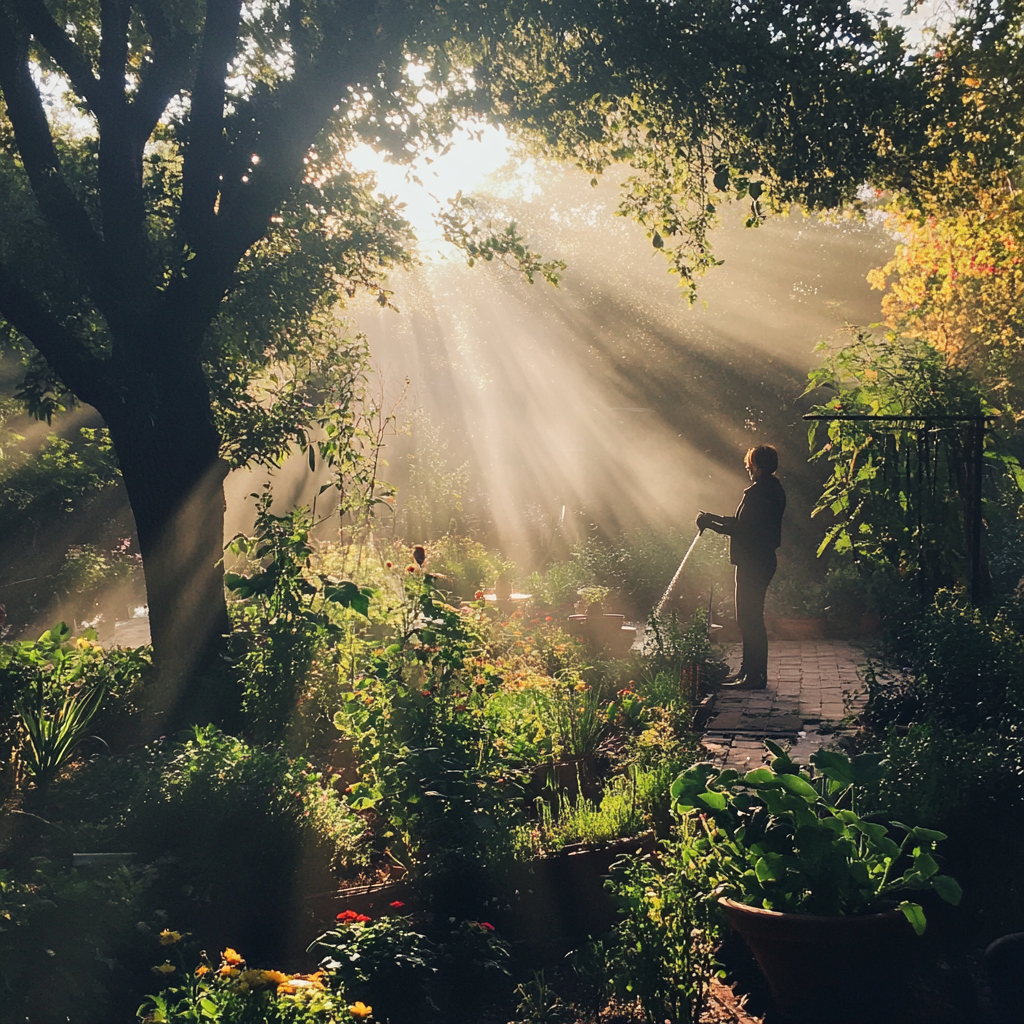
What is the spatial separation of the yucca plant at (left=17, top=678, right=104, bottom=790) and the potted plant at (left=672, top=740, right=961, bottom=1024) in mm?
3503

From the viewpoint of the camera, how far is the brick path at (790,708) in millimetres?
5750

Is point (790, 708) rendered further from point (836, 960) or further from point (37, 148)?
point (37, 148)

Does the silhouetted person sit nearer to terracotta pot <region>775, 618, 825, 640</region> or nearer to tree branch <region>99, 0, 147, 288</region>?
terracotta pot <region>775, 618, 825, 640</region>

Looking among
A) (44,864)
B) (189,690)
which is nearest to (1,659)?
(189,690)

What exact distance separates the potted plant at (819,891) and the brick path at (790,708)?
221 cm

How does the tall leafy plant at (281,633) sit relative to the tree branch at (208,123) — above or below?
below

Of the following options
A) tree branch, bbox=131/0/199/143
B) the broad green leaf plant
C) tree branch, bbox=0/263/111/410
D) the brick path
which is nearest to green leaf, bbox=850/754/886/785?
the broad green leaf plant

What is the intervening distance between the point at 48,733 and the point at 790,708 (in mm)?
5097

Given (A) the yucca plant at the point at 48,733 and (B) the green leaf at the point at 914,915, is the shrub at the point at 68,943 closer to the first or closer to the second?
(A) the yucca plant at the point at 48,733

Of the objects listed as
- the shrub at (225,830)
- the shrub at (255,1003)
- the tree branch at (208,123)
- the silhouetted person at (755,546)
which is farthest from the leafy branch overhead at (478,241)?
the shrub at (255,1003)

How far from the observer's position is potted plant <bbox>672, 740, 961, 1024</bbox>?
2.60 metres

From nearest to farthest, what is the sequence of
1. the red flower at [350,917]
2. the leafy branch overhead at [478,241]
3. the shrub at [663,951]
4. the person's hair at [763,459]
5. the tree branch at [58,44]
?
the shrub at [663,951] < the red flower at [350,917] < the tree branch at [58,44] < the leafy branch overhead at [478,241] < the person's hair at [763,459]

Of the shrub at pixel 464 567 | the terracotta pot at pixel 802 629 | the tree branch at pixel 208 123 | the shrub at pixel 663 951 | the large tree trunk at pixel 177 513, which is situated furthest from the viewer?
the shrub at pixel 464 567

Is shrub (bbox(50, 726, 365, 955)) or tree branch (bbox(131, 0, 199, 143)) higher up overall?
tree branch (bbox(131, 0, 199, 143))
